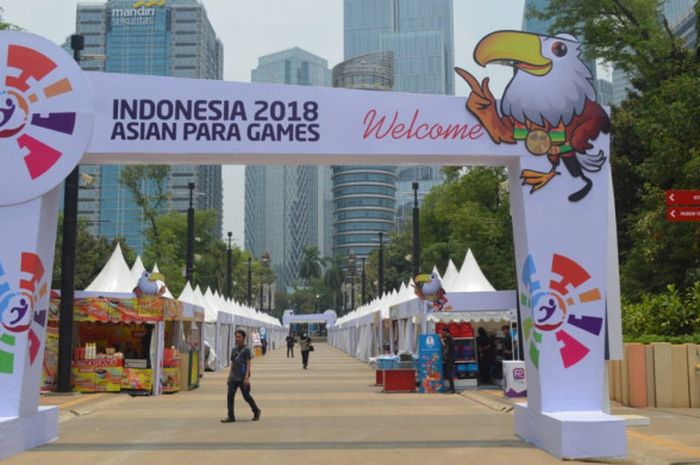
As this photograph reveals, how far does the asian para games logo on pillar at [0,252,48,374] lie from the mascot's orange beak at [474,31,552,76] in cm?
652

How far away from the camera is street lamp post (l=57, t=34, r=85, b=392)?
60.0ft

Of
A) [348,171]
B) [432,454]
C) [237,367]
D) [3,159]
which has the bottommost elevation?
[432,454]

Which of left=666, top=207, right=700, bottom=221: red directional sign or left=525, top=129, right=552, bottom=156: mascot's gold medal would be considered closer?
left=525, top=129, right=552, bottom=156: mascot's gold medal

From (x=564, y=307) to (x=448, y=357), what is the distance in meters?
9.91

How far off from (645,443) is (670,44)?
2407 cm

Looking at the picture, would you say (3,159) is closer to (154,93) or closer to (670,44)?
(154,93)

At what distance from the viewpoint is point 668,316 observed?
18.7 meters

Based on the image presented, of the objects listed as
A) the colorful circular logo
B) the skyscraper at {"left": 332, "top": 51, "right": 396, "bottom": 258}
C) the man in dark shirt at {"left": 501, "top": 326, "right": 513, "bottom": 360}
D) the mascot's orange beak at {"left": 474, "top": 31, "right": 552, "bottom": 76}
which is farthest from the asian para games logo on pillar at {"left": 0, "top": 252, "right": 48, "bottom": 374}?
the skyscraper at {"left": 332, "top": 51, "right": 396, "bottom": 258}

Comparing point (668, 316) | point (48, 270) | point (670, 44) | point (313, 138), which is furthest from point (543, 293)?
point (670, 44)

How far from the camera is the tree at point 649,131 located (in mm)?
22172

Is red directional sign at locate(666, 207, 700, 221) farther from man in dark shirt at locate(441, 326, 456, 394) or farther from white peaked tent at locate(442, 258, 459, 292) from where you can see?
white peaked tent at locate(442, 258, 459, 292)

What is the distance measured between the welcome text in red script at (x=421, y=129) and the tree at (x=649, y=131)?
40.2ft

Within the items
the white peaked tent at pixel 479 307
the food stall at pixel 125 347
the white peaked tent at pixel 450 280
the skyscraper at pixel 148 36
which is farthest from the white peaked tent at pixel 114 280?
the skyscraper at pixel 148 36

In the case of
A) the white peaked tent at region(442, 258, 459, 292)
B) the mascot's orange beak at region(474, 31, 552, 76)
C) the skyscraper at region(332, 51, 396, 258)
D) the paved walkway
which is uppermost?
the skyscraper at region(332, 51, 396, 258)
